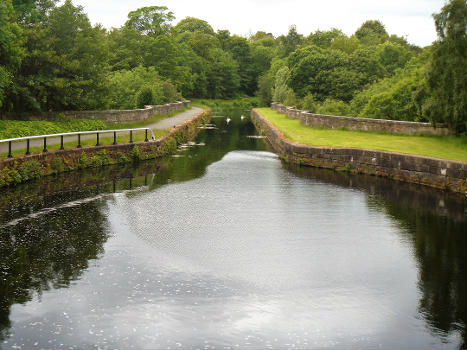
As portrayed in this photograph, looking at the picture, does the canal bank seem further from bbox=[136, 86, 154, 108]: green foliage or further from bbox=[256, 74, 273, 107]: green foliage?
bbox=[256, 74, 273, 107]: green foliage

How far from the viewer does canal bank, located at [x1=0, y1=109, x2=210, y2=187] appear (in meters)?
19.1

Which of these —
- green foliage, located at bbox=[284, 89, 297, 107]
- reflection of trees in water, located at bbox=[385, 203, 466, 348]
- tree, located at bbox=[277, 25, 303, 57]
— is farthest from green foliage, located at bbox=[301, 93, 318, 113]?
tree, located at bbox=[277, 25, 303, 57]

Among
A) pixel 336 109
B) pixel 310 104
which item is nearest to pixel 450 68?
pixel 336 109

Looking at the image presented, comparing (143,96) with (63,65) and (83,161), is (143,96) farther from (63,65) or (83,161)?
(83,161)

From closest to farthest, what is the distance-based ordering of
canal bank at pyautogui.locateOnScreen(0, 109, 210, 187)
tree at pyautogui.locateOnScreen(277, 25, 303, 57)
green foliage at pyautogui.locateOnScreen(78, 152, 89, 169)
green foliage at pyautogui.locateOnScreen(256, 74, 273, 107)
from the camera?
1. canal bank at pyautogui.locateOnScreen(0, 109, 210, 187)
2. green foliage at pyautogui.locateOnScreen(78, 152, 89, 169)
3. green foliage at pyautogui.locateOnScreen(256, 74, 273, 107)
4. tree at pyautogui.locateOnScreen(277, 25, 303, 57)

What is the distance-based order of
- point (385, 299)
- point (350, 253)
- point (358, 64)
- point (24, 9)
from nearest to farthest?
1. point (385, 299)
2. point (350, 253)
3. point (24, 9)
4. point (358, 64)

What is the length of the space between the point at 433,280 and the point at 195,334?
516 centimetres

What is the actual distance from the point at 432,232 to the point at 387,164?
8112mm

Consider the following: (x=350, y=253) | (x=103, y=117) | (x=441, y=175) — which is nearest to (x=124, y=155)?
(x=103, y=117)

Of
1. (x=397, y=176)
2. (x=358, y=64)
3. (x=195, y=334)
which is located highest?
(x=358, y=64)

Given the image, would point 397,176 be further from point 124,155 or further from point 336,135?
point 124,155

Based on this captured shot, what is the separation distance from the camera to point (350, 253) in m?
12.4

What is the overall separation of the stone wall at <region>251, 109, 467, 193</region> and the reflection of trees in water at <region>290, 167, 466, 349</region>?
1.56 feet

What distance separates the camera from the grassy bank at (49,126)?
23862 mm
